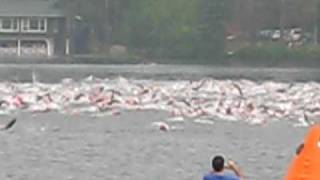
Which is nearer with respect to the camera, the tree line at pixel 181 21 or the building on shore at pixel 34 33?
the tree line at pixel 181 21

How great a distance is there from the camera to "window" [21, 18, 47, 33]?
132 m

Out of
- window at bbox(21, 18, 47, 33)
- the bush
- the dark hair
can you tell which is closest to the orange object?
the dark hair

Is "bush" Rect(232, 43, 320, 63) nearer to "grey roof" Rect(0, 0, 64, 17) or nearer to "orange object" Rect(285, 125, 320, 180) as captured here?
"grey roof" Rect(0, 0, 64, 17)

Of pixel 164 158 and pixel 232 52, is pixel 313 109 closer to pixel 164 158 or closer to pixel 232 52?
pixel 164 158

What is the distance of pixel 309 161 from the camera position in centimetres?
1566

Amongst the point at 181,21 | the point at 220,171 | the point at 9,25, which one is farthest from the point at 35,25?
the point at 220,171

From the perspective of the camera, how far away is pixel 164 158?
33.9 meters

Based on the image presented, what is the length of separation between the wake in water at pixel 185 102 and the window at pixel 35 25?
6373 centimetres

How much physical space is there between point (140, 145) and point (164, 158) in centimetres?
347

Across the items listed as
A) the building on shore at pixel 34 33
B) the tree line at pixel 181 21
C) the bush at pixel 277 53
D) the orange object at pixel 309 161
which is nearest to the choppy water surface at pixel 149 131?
the orange object at pixel 309 161

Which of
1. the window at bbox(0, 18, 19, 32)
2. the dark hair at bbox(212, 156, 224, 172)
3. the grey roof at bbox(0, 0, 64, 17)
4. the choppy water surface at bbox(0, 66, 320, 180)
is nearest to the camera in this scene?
the dark hair at bbox(212, 156, 224, 172)

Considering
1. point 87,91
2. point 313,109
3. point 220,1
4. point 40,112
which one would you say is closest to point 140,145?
point 40,112

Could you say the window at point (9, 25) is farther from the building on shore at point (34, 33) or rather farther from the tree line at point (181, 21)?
the tree line at point (181, 21)

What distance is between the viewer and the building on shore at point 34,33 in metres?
132
